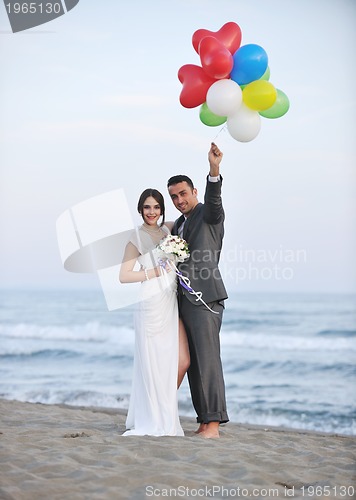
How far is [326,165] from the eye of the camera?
666 inches

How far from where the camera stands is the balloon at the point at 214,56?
14.9 ft

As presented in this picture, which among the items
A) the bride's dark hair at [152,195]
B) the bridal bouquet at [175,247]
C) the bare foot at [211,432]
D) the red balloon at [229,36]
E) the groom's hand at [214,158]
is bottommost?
the bare foot at [211,432]

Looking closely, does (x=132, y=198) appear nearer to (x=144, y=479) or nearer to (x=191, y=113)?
(x=191, y=113)

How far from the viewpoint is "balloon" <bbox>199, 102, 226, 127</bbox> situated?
491 cm

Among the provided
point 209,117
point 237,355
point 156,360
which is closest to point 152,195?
point 209,117

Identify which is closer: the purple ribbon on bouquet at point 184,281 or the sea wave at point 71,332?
the purple ribbon on bouquet at point 184,281

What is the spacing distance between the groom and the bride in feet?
0.34

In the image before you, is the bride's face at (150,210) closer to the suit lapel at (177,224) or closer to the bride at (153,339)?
the bride at (153,339)

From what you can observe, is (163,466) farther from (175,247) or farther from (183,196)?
(183,196)

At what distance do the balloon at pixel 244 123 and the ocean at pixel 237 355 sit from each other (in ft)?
13.3

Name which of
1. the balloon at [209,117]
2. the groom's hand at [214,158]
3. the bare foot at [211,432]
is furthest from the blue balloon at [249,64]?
the bare foot at [211,432]

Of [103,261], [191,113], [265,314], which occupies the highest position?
[191,113]

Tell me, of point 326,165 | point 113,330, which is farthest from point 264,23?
point 113,330

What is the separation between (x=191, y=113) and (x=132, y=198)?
328cm
